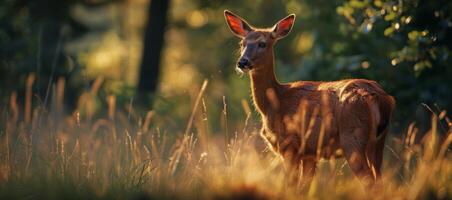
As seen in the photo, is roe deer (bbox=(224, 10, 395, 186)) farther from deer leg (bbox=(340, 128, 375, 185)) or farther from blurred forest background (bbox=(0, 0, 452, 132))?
blurred forest background (bbox=(0, 0, 452, 132))

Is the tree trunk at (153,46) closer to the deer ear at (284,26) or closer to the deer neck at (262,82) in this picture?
the deer ear at (284,26)

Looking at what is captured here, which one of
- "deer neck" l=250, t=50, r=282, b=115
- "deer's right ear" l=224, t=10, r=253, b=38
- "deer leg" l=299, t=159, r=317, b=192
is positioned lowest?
"deer leg" l=299, t=159, r=317, b=192

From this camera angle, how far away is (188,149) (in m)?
7.43

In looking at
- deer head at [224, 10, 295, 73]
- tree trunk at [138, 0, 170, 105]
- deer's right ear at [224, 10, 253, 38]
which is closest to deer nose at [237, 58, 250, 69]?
deer head at [224, 10, 295, 73]

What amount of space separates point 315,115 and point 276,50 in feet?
49.0

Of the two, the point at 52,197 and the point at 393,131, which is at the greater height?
the point at 52,197

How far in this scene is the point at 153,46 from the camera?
19.5 m

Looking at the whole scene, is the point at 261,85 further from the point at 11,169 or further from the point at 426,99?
the point at 426,99

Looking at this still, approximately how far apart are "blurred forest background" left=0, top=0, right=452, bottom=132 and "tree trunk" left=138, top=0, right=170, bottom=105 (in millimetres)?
23

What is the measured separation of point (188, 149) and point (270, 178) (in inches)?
36.3

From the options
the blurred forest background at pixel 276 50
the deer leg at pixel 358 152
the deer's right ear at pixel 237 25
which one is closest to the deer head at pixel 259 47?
the deer's right ear at pixel 237 25

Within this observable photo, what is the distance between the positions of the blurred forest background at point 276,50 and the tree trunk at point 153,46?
23 millimetres

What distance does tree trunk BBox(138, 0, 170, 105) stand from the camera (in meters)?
19.1

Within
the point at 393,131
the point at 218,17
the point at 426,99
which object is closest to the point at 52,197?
the point at 426,99
